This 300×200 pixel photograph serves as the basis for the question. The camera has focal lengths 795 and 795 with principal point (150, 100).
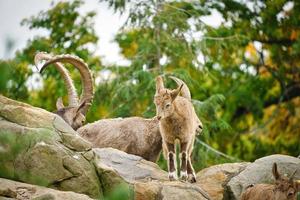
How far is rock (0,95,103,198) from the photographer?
810 cm

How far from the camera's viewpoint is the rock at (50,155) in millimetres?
8102

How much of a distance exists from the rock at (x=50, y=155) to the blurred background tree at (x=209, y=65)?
10.0m

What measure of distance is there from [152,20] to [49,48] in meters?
5.37

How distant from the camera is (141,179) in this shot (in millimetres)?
9805

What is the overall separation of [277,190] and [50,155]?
2.79 meters

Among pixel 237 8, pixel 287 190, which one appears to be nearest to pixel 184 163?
pixel 287 190

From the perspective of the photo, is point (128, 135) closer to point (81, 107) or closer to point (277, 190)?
point (81, 107)

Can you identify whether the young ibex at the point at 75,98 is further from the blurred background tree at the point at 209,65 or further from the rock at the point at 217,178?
the blurred background tree at the point at 209,65

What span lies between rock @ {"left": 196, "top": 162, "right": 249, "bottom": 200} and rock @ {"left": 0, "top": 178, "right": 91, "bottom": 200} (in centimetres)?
268

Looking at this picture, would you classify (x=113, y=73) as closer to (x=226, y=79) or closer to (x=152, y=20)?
(x=152, y=20)

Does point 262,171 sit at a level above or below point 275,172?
below

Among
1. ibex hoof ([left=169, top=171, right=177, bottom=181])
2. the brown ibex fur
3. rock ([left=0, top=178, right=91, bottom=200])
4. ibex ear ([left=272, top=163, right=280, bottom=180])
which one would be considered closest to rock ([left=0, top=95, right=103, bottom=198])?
rock ([left=0, top=178, right=91, bottom=200])

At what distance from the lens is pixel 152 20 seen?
2058 centimetres

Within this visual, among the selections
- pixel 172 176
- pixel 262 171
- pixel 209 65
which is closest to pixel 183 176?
pixel 172 176
